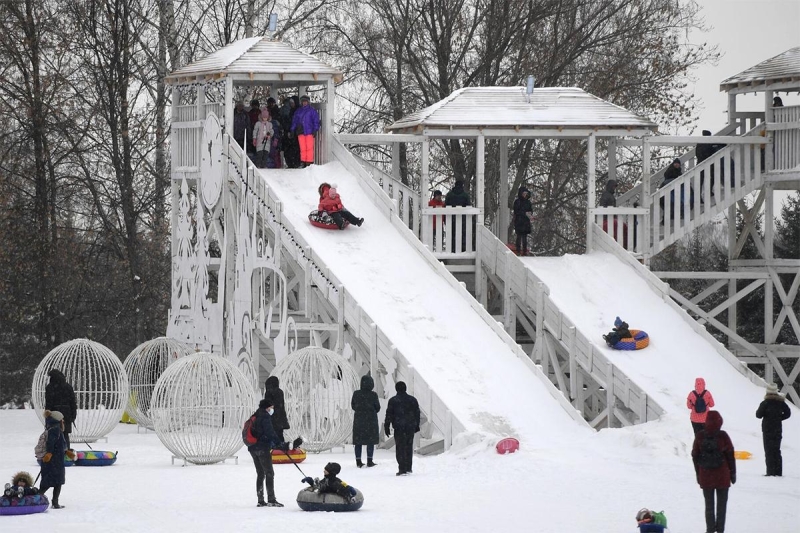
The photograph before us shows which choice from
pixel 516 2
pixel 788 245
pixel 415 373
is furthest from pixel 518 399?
pixel 788 245

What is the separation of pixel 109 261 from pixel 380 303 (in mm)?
23914

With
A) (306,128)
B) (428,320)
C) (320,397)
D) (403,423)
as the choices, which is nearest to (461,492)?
(403,423)

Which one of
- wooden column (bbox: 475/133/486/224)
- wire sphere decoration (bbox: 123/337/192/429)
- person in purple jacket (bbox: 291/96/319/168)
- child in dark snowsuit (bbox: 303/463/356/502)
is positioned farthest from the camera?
person in purple jacket (bbox: 291/96/319/168)

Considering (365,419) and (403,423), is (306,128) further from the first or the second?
(403,423)

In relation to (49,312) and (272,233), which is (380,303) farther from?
(49,312)

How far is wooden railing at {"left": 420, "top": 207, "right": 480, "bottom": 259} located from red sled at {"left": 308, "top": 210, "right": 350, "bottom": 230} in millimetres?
2505

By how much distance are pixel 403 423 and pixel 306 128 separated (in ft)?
38.5

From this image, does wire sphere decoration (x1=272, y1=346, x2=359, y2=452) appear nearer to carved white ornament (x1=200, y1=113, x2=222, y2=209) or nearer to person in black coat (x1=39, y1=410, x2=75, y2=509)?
person in black coat (x1=39, y1=410, x2=75, y2=509)

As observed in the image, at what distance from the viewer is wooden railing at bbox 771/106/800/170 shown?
112 ft

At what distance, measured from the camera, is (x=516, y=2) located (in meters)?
42.9

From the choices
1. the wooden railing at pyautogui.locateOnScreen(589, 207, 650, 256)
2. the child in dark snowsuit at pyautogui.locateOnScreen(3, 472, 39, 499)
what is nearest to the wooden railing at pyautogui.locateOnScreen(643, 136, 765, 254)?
the wooden railing at pyautogui.locateOnScreen(589, 207, 650, 256)

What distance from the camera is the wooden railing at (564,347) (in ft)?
91.9

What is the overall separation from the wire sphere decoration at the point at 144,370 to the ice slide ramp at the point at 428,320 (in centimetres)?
373

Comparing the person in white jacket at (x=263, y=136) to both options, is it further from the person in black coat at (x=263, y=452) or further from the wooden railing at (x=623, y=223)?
the person in black coat at (x=263, y=452)
